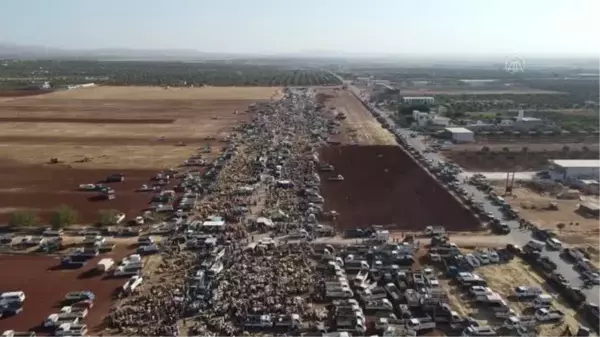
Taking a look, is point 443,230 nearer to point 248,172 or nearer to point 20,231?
point 248,172

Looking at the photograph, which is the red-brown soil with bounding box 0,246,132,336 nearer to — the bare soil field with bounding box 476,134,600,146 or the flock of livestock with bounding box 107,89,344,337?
the flock of livestock with bounding box 107,89,344,337

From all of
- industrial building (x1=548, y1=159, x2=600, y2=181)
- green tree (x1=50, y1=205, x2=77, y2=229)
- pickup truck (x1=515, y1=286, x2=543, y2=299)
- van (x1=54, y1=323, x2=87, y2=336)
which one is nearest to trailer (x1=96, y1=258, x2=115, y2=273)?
van (x1=54, y1=323, x2=87, y2=336)

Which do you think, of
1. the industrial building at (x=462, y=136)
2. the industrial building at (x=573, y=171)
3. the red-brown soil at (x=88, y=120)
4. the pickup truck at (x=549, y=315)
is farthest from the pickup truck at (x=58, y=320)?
the red-brown soil at (x=88, y=120)

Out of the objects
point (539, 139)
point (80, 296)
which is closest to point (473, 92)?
point (539, 139)

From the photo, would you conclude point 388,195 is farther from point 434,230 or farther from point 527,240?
point 527,240

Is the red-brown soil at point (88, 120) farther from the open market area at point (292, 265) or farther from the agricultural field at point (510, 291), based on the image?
the agricultural field at point (510, 291)

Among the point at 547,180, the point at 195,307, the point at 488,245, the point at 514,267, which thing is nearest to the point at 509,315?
the point at 514,267
